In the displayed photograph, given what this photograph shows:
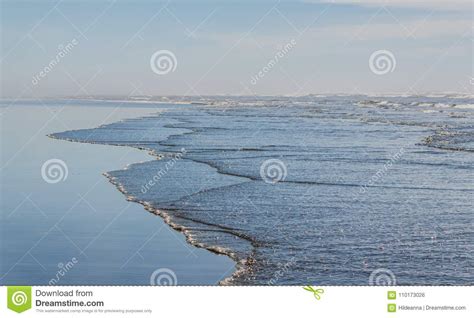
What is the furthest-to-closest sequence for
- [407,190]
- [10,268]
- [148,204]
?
1. [407,190]
2. [148,204]
3. [10,268]

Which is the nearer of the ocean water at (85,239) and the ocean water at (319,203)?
the ocean water at (85,239)

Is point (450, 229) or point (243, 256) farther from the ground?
point (450, 229)

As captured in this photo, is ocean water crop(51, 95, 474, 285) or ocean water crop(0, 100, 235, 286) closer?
ocean water crop(0, 100, 235, 286)

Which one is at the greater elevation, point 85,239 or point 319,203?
point 319,203

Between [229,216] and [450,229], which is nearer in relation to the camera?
[450,229]

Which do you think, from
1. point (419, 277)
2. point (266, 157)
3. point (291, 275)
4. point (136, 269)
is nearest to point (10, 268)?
point (136, 269)

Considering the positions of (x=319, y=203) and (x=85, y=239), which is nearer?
(x=85, y=239)

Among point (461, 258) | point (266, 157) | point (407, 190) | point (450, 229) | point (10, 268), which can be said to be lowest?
point (10, 268)

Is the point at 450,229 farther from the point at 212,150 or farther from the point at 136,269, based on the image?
the point at 212,150
